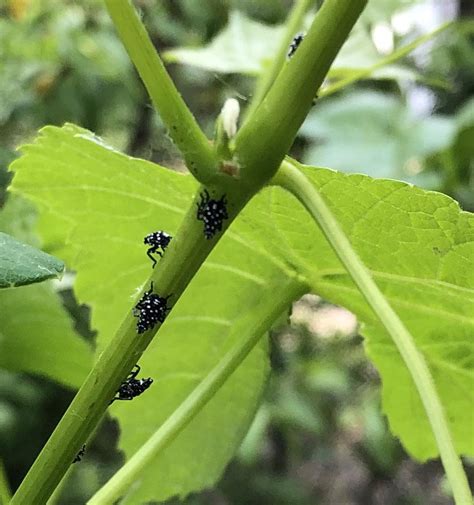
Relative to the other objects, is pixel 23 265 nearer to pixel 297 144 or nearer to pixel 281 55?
pixel 281 55

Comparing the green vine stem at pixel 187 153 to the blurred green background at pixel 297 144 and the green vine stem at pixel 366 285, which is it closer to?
the green vine stem at pixel 366 285

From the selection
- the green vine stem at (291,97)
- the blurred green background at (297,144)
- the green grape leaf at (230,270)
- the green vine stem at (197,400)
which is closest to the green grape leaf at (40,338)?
the green grape leaf at (230,270)

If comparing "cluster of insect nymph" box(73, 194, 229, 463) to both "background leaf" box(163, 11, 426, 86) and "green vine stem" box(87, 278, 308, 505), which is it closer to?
"green vine stem" box(87, 278, 308, 505)

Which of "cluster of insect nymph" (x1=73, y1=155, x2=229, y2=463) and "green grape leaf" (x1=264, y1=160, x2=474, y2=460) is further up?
"green grape leaf" (x1=264, y1=160, x2=474, y2=460)

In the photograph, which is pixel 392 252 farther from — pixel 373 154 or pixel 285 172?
pixel 373 154

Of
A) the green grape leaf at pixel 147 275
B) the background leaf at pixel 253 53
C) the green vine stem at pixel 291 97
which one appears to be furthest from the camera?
the background leaf at pixel 253 53

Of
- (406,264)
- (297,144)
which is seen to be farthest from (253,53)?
(297,144)

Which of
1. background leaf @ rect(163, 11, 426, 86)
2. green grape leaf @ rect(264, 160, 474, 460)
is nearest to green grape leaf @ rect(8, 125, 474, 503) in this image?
green grape leaf @ rect(264, 160, 474, 460)
